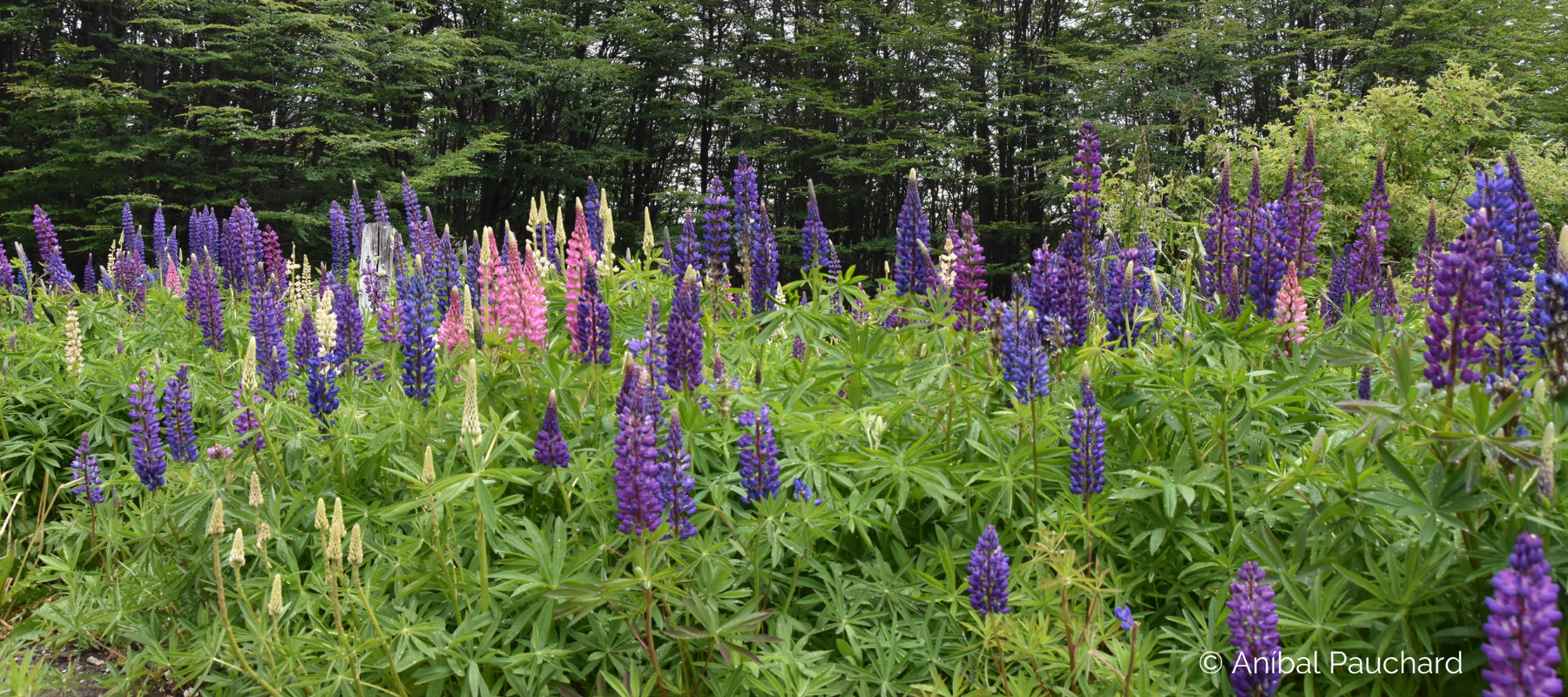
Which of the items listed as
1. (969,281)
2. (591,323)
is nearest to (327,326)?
(591,323)

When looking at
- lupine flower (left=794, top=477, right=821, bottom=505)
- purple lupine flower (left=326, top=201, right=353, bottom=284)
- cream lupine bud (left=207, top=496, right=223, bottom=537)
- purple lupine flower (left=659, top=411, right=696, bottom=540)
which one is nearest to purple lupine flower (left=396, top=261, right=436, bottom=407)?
cream lupine bud (left=207, top=496, right=223, bottom=537)

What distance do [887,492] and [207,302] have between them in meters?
3.68

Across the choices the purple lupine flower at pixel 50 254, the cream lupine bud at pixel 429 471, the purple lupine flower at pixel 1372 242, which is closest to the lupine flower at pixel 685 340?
the cream lupine bud at pixel 429 471

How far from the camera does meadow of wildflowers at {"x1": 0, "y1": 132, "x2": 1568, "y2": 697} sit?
5.74 feet

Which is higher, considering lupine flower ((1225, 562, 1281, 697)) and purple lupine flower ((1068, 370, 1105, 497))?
purple lupine flower ((1068, 370, 1105, 497))

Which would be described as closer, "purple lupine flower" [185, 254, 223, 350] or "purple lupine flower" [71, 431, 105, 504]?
"purple lupine flower" [71, 431, 105, 504]

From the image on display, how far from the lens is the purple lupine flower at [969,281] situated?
2.84 metres

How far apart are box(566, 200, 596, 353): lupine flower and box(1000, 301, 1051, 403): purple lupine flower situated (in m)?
1.38

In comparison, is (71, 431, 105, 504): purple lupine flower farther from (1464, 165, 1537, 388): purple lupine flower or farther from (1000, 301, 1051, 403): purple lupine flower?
(1464, 165, 1537, 388): purple lupine flower

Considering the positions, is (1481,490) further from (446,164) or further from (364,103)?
(364,103)

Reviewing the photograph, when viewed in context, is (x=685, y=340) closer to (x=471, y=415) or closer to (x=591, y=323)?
(x=591, y=323)

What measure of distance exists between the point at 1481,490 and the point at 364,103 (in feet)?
73.7

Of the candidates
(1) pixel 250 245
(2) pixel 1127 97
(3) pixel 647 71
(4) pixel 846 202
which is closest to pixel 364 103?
(3) pixel 647 71

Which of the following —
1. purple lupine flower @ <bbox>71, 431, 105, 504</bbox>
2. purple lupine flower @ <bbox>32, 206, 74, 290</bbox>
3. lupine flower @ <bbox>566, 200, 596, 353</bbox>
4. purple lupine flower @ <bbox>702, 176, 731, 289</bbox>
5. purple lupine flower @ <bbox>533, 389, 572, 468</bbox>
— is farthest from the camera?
purple lupine flower @ <bbox>32, 206, 74, 290</bbox>
